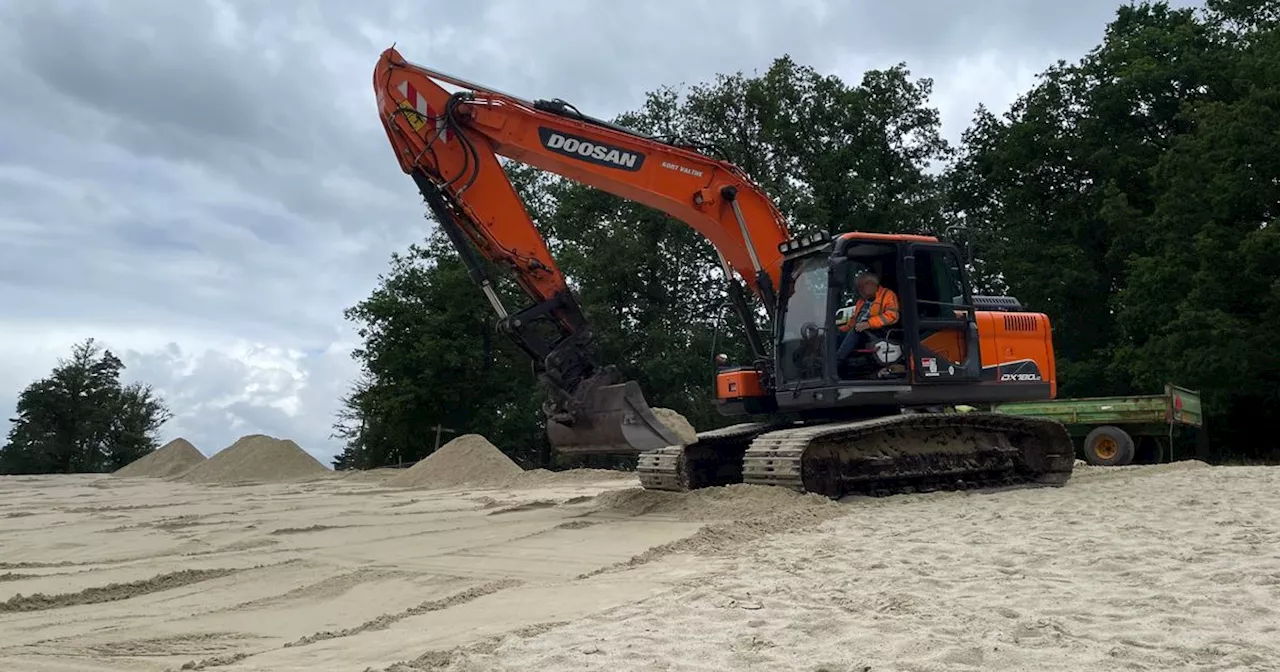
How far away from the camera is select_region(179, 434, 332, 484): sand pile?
21312 mm

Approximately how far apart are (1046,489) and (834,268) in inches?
138

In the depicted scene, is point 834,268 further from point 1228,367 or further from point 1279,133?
point 1279,133

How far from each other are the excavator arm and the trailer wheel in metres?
10.5

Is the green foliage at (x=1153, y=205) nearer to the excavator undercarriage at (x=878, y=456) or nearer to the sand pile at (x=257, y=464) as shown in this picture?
the excavator undercarriage at (x=878, y=456)

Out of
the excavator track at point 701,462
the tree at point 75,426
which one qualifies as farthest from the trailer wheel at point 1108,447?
the tree at point 75,426

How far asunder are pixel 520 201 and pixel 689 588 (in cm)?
640

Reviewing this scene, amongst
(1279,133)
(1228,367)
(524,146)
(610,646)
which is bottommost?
(610,646)

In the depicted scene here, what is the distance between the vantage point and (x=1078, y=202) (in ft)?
103

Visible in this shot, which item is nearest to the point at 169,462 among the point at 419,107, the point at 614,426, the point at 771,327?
the point at 419,107

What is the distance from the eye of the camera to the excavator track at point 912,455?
9.38 metres

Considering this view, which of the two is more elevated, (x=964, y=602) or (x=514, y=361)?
(x=514, y=361)

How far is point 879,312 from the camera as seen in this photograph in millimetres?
9984

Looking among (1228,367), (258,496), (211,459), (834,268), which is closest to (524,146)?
(834,268)

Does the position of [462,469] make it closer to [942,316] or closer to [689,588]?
[942,316]
